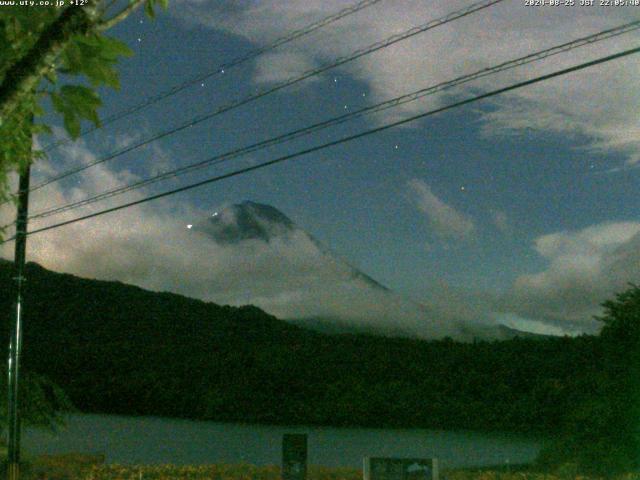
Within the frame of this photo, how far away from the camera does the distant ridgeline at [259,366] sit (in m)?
29.8

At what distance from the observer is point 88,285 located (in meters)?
41.8

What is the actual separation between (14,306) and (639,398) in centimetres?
1286

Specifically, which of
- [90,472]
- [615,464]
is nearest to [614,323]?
[615,464]

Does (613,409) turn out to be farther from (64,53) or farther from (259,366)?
(259,366)

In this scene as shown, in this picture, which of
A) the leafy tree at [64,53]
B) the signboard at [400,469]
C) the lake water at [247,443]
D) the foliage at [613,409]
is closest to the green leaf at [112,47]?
the leafy tree at [64,53]

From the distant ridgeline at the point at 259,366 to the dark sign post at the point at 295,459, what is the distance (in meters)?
12.0

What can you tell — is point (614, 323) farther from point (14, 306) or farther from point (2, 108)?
point (2, 108)

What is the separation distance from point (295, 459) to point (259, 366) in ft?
72.4

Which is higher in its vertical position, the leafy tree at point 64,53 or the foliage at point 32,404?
the leafy tree at point 64,53

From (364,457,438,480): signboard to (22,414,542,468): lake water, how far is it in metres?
9.90

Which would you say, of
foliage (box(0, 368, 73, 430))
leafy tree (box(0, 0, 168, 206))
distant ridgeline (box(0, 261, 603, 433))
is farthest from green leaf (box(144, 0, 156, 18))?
distant ridgeline (box(0, 261, 603, 433))

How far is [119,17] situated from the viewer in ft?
11.5

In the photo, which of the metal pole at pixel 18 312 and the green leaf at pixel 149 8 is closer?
the green leaf at pixel 149 8

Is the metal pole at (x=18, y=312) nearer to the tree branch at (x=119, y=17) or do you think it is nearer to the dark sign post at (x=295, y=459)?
the dark sign post at (x=295, y=459)
